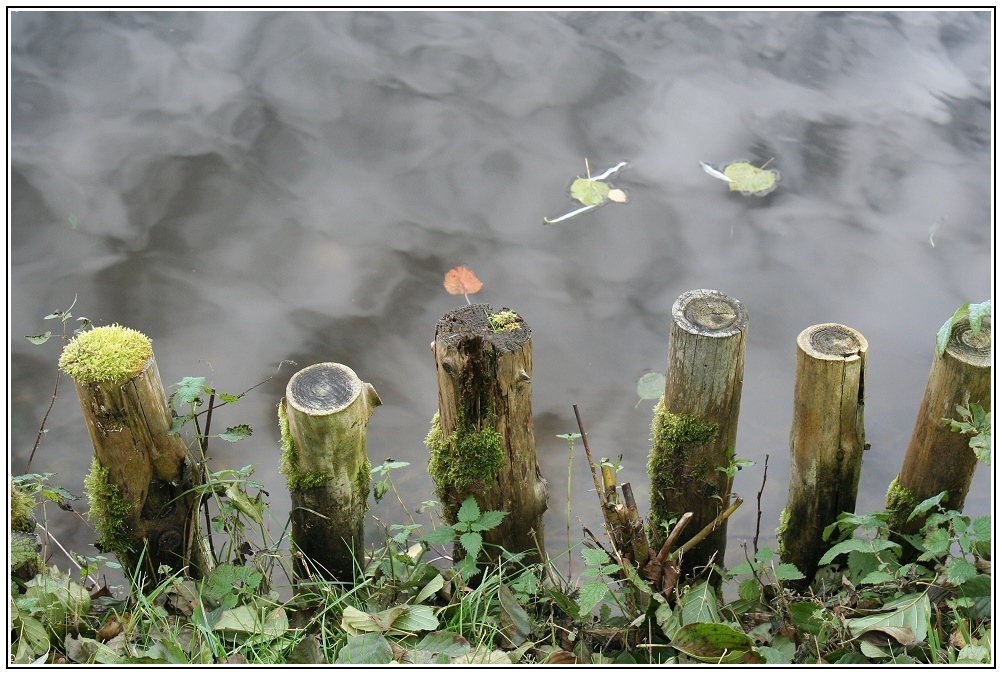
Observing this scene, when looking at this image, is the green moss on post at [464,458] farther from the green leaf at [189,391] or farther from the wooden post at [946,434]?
the wooden post at [946,434]

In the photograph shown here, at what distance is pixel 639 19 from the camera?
6.16 metres

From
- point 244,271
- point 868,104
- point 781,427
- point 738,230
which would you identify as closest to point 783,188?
point 738,230

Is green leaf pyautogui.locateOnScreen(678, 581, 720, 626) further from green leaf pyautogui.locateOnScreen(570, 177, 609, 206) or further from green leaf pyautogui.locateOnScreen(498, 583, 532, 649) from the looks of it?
green leaf pyautogui.locateOnScreen(570, 177, 609, 206)

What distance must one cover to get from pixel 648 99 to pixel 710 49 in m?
0.74

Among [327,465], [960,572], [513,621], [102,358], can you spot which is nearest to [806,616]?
[960,572]

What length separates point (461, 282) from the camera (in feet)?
15.0

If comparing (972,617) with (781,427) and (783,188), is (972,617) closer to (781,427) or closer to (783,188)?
(781,427)

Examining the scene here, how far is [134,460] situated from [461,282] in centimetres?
232

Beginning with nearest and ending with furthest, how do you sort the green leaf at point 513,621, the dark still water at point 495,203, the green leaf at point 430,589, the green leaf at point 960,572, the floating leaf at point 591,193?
1. the green leaf at point 960,572
2. the green leaf at point 513,621
3. the green leaf at point 430,589
4. the dark still water at point 495,203
5. the floating leaf at point 591,193

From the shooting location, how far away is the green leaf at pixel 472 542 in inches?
99.7

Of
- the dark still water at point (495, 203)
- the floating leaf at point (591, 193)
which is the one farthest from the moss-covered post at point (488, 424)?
the floating leaf at point (591, 193)

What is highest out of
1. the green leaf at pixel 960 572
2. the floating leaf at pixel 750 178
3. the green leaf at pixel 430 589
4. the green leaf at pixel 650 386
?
the green leaf at pixel 960 572

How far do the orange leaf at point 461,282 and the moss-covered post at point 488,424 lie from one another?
6.20 ft

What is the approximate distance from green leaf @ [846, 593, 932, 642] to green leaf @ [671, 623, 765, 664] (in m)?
0.29
